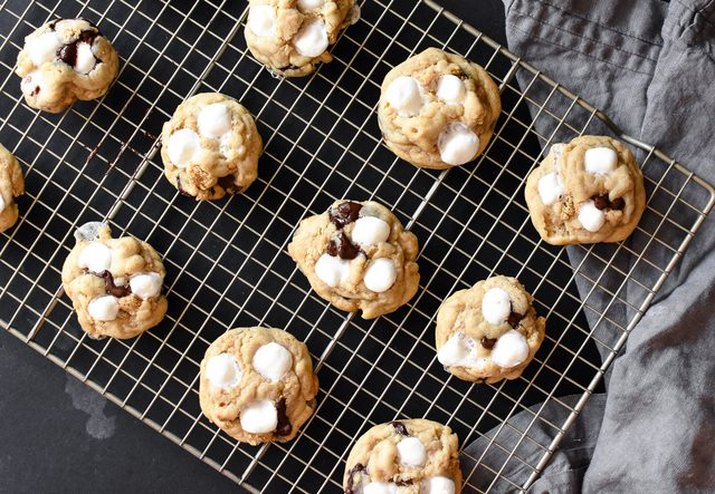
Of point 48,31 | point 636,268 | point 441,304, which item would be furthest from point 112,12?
point 636,268

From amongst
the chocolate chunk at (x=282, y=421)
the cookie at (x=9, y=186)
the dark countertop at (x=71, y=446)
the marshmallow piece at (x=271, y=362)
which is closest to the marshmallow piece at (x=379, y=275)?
the marshmallow piece at (x=271, y=362)

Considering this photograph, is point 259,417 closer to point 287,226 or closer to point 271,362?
point 271,362

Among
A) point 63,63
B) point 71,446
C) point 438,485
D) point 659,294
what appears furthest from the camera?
point 71,446

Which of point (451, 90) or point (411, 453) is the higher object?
point (451, 90)

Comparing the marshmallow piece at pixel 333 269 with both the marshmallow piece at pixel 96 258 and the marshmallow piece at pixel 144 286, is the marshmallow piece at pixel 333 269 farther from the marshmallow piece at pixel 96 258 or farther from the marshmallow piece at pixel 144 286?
the marshmallow piece at pixel 96 258

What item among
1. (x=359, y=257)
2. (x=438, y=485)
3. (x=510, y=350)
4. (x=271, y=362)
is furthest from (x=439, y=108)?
(x=438, y=485)

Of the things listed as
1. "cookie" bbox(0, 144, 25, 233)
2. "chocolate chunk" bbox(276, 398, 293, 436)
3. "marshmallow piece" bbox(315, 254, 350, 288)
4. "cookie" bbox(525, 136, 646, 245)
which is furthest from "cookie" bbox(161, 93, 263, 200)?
"cookie" bbox(525, 136, 646, 245)
